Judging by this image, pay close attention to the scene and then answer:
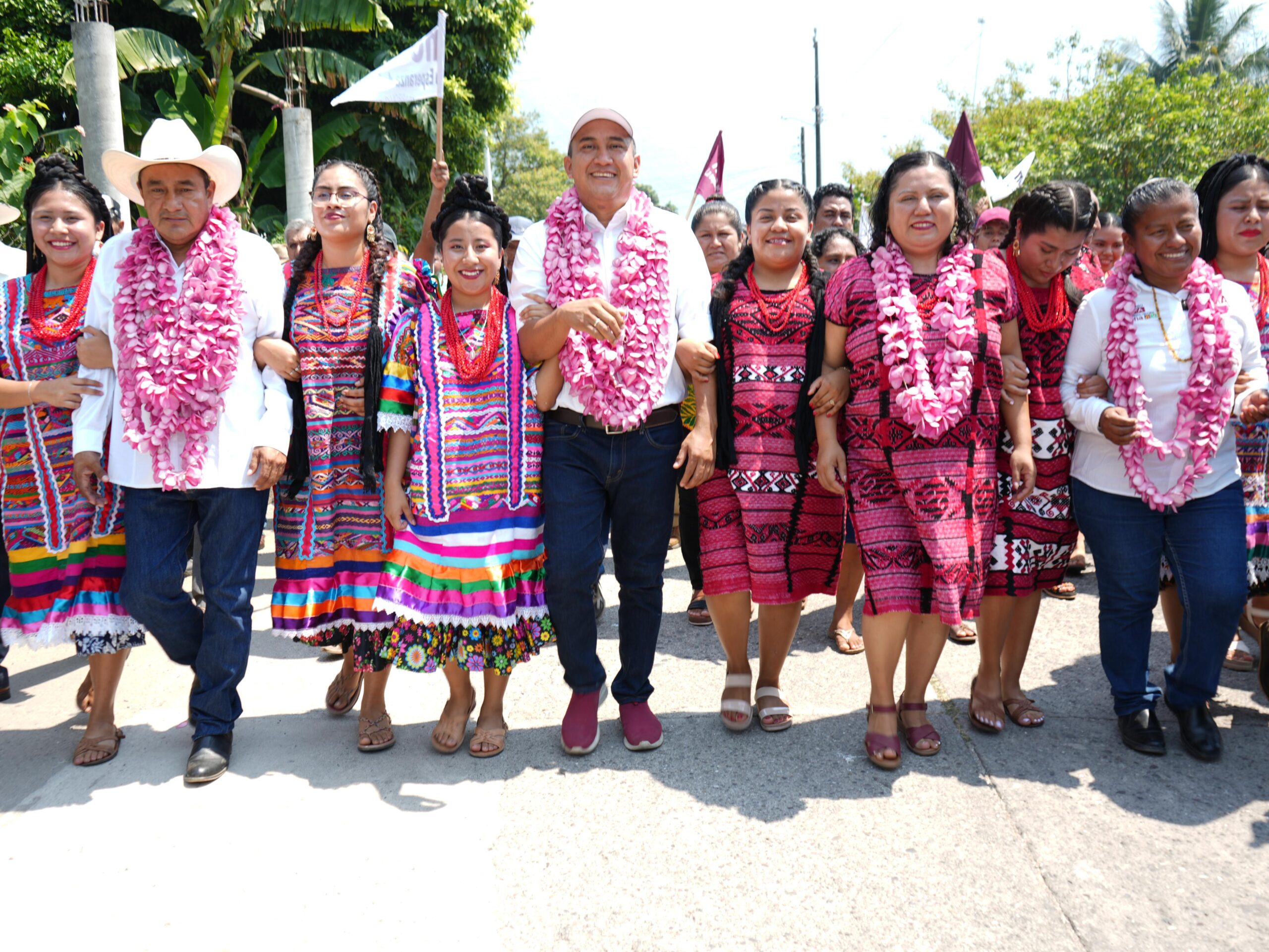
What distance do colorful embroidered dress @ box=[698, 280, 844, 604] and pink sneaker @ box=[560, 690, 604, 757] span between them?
69 centimetres

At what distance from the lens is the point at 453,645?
347cm

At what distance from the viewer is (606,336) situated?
315 cm

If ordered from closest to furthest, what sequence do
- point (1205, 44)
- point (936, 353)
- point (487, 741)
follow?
point (936, 353), point (487, 741), point (1205, 44)

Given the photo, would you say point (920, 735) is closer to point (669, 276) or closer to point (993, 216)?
point (669, 276)

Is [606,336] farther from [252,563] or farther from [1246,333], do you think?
[1246,333]

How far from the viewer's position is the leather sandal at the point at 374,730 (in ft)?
11.8

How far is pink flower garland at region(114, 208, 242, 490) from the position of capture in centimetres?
331

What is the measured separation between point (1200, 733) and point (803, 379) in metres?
1.96

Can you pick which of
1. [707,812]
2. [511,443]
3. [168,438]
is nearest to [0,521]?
[168,438]

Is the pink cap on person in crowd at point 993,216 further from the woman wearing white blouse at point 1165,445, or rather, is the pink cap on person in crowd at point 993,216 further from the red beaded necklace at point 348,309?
the red beaded necklace at point 348,309

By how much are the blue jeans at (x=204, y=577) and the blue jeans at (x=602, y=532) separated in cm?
116

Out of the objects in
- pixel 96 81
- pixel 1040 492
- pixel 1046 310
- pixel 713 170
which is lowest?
pixel 1040 492

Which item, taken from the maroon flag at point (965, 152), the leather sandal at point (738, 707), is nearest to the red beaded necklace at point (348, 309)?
the leather sandal at point (738, 707)

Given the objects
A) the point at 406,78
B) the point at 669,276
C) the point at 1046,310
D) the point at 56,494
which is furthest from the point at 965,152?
the point at 56,494
